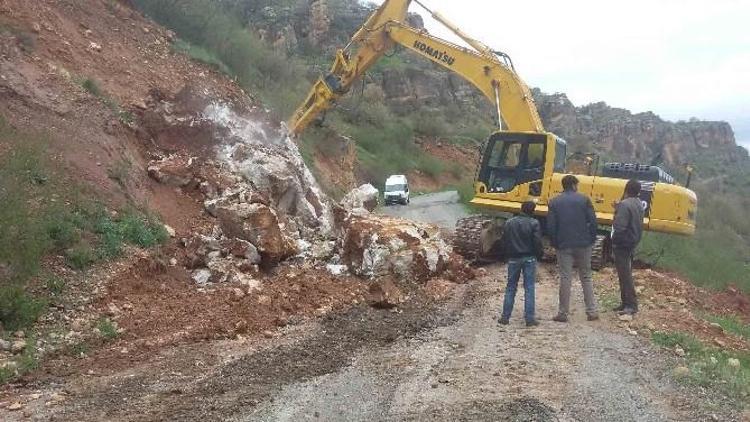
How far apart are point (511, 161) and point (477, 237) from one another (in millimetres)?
1667

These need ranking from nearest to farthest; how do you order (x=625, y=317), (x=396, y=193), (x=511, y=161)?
(x=625, y=317) < (x=511, y=161) < (x=396, y=193)

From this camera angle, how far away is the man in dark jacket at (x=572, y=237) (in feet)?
29.0

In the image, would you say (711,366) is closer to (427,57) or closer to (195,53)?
(427,57)

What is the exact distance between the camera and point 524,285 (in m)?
8.71

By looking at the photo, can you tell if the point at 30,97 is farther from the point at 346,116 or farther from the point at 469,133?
the point at 469,133

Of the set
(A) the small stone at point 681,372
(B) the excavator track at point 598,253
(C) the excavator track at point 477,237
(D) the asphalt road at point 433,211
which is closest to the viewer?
(A) the small stone at point 681,372

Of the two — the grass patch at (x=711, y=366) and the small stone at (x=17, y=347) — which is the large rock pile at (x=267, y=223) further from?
the grass patch at (x=711, y=366)

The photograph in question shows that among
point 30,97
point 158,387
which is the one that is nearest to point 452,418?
point 158,387

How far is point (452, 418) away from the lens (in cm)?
511

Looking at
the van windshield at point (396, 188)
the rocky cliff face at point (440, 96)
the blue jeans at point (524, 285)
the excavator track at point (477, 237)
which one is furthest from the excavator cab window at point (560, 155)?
the rocky cliff face at point (440, 96)

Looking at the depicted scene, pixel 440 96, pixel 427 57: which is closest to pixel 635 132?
pixel 440 96

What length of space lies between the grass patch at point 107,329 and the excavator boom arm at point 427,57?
9.77 m

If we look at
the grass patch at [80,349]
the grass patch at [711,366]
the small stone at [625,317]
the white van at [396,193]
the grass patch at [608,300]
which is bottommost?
the white van at [396,193]

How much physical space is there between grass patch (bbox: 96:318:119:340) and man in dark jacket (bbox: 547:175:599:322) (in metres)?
5.11
